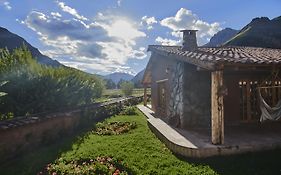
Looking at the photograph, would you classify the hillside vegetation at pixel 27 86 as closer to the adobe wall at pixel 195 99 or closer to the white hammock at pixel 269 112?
the adobe wall at pixel 195 99

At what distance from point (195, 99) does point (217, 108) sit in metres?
3.16

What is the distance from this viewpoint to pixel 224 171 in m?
5.89

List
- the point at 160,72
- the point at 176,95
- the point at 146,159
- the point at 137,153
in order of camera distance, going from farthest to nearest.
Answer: the point at 160,72 < the point at 176,95 < the point at 137,153 < the point at 146,159

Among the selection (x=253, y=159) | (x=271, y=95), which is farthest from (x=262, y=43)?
(x=253, y=159)

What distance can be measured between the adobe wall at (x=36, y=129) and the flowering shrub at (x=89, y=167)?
4.84 feet

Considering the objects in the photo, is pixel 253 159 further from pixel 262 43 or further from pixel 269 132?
pixel 262 43

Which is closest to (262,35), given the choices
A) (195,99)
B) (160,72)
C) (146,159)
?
(160,72)

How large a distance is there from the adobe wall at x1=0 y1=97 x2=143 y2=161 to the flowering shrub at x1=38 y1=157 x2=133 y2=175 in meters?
1.48

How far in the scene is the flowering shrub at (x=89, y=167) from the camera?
5973 mm

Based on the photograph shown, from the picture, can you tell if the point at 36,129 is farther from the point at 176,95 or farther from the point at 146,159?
the point at 176,95

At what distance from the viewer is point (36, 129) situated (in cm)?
830

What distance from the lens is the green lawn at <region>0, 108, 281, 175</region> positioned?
6.01 meters

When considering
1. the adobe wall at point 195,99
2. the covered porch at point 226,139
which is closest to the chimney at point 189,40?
the adobe wall at point 195,99

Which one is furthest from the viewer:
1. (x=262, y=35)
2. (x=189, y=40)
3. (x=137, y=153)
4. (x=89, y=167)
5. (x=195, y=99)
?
(x=262, y=35)
